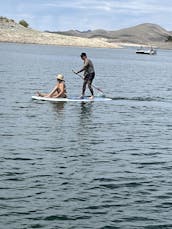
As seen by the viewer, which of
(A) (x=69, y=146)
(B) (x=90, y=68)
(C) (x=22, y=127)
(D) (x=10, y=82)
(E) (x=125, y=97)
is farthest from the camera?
(D) (x=10, y=82)

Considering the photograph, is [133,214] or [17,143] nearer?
[133,214]

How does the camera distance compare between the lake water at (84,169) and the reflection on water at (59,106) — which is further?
the reflection on water at (59,106)

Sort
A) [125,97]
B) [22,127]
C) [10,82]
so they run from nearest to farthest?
[22,127], [125,97], [10,82]

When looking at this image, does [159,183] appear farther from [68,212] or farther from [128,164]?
[68,212]

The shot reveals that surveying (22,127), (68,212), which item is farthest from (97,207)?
(22,127)

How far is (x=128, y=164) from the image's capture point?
17.2m

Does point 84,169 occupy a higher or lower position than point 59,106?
lower

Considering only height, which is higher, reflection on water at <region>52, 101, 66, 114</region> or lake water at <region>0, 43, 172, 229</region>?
reflection on water at <region>52, 101, 66, 114</region>

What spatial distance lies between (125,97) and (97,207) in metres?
25.2

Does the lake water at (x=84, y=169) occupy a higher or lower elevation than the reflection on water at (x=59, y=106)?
lower

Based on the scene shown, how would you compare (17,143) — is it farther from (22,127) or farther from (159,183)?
(159,183)

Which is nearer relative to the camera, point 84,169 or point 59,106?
point 84,169

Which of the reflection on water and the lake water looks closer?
the lake water

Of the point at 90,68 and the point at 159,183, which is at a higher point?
the point at 90,68
